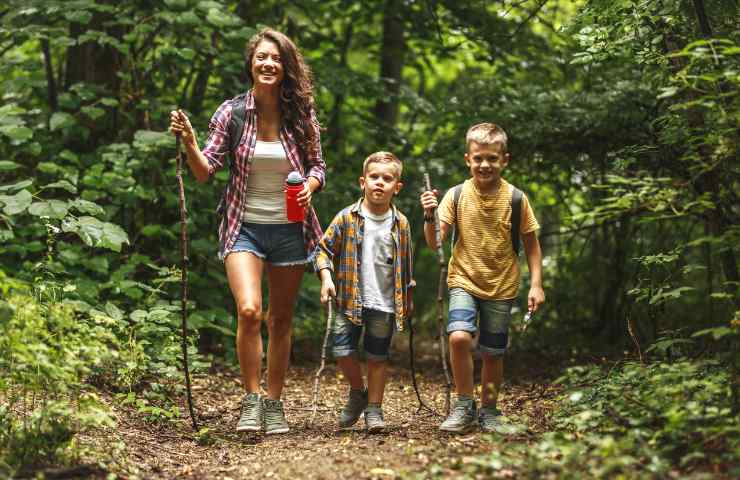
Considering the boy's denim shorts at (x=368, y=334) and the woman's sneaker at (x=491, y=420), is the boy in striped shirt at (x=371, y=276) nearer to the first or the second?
the boy's denim shorts at (x=368, y=334)

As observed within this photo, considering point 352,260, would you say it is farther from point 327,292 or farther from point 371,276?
point 327,292

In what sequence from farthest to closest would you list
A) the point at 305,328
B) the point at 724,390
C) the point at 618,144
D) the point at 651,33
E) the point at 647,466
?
1. the point at 305,328
2. the point at 618,144
3. the point at 651,33
4. the point at 724,390
5. the point at 647,466

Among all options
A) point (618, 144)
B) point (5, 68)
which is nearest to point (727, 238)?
point (618, 144)

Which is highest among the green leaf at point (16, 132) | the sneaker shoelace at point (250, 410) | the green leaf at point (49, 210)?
the green leaf at point (16, 132)

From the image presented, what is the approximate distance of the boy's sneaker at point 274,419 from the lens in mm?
4789

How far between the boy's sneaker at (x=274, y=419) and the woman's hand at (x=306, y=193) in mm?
1297

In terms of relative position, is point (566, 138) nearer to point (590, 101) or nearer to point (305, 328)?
point (590, 101)

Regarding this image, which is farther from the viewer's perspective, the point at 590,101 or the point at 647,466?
the point at 590,101

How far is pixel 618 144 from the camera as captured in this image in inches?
266

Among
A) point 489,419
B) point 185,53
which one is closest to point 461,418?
point 489,419

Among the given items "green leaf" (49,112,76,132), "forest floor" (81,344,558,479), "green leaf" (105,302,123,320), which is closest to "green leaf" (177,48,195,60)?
"green leaf" (49,112,76,132)

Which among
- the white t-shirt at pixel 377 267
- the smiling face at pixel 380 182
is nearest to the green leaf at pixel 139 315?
the white t-shirt at pixel 377 267

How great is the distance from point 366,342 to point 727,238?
2086 millimetres

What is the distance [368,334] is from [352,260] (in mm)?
463
